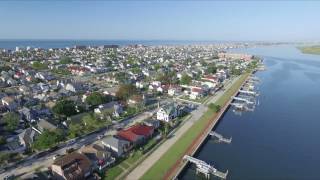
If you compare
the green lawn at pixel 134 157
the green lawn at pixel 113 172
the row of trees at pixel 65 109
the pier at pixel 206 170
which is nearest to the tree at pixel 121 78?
the row of trees at pixel 65 109

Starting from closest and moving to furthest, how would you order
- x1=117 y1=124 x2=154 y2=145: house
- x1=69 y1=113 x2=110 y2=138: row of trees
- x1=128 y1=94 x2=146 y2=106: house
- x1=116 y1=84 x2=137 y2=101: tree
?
x1=117 y1=124 x2=154 y2=145: house < x1=69 y1=113 x2=110 y2=138: row of trees < x1=128 y1=94 x2=146 y2=106: house < x1=116 y1=84 x2=137 y2=101: tree

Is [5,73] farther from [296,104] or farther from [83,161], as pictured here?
[296,104]

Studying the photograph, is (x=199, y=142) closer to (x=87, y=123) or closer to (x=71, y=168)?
(x=87, y=123)

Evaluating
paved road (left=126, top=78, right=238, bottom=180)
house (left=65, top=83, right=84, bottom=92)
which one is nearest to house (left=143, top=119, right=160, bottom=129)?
paved road (left=126, top=78, right=238, bottom=180)

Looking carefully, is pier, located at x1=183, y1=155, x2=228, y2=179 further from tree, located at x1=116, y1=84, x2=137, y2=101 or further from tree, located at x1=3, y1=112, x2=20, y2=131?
tree, located at x1=116, y1=84, x2=137, y2=101

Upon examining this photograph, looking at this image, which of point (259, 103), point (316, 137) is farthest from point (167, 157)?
point (259, 103)
